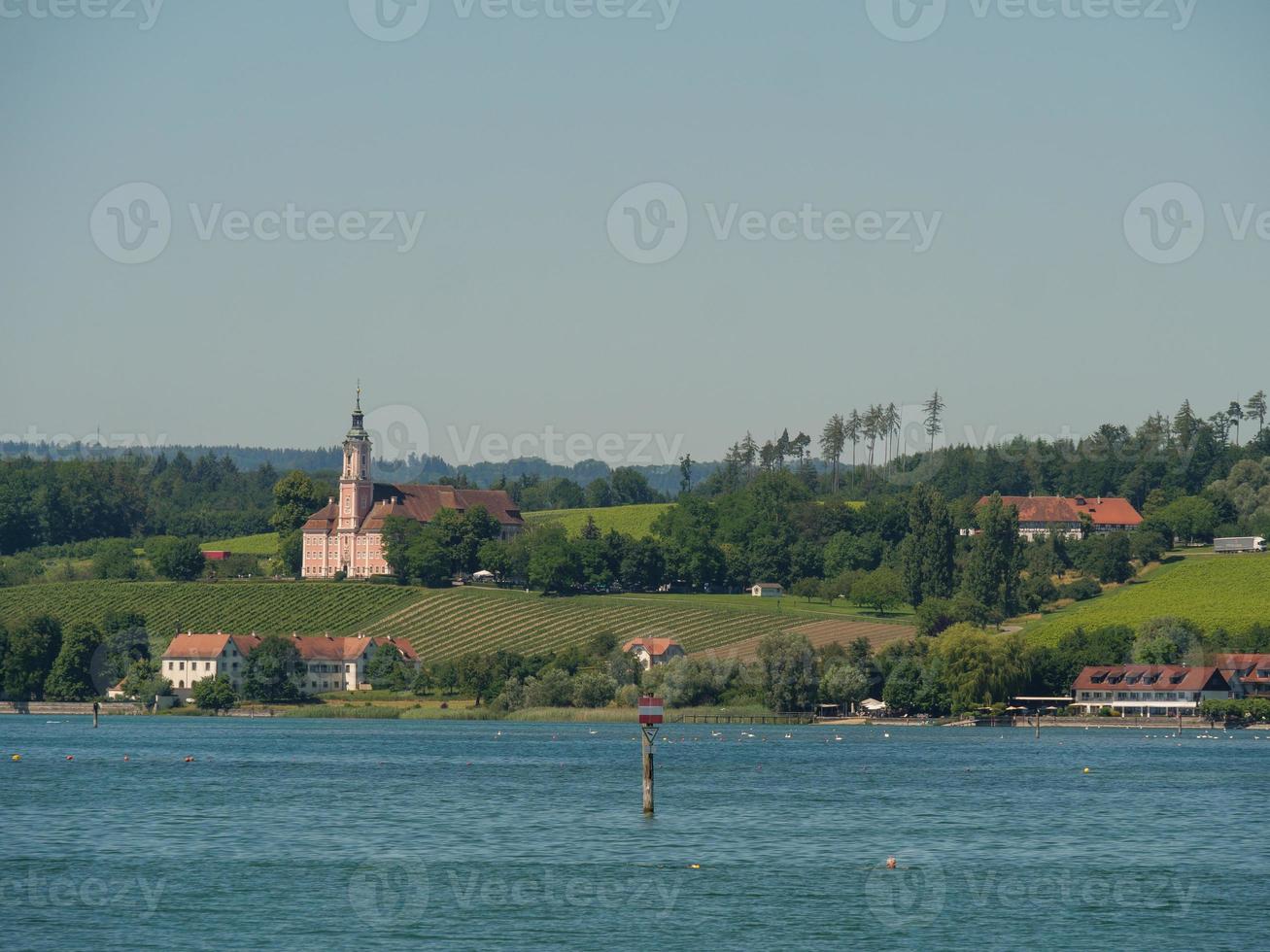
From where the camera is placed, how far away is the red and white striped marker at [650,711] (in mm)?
69625

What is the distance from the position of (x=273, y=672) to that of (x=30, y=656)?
23.5 m

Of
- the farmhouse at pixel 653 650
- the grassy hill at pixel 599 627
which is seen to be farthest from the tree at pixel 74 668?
the farmhouse at pixel 653 650

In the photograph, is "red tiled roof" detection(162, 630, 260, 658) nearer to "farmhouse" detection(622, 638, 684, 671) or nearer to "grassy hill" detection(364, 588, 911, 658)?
"grassy hill" detection(364, 588, 911, 658)

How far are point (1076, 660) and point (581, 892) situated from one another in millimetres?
110817

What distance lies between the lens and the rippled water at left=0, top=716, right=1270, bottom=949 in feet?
151

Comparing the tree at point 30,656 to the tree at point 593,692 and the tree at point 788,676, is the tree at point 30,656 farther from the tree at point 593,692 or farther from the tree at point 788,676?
the tree at point 788,676

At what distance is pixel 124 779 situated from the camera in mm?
87562

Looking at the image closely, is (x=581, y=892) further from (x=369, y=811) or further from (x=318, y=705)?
(x=318, y=705)

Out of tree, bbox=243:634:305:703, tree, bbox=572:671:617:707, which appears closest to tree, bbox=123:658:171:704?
tree, bbox=243:634:305:703

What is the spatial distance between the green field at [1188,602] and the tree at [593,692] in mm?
41350

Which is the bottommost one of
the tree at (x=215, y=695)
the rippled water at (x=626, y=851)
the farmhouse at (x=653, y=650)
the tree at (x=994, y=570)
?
the rippled water at (x=626, y=851)

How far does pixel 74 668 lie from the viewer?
6841 inches

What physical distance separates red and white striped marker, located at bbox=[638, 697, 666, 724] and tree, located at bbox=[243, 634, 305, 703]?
354 feet

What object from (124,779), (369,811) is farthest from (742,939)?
(124,779)
